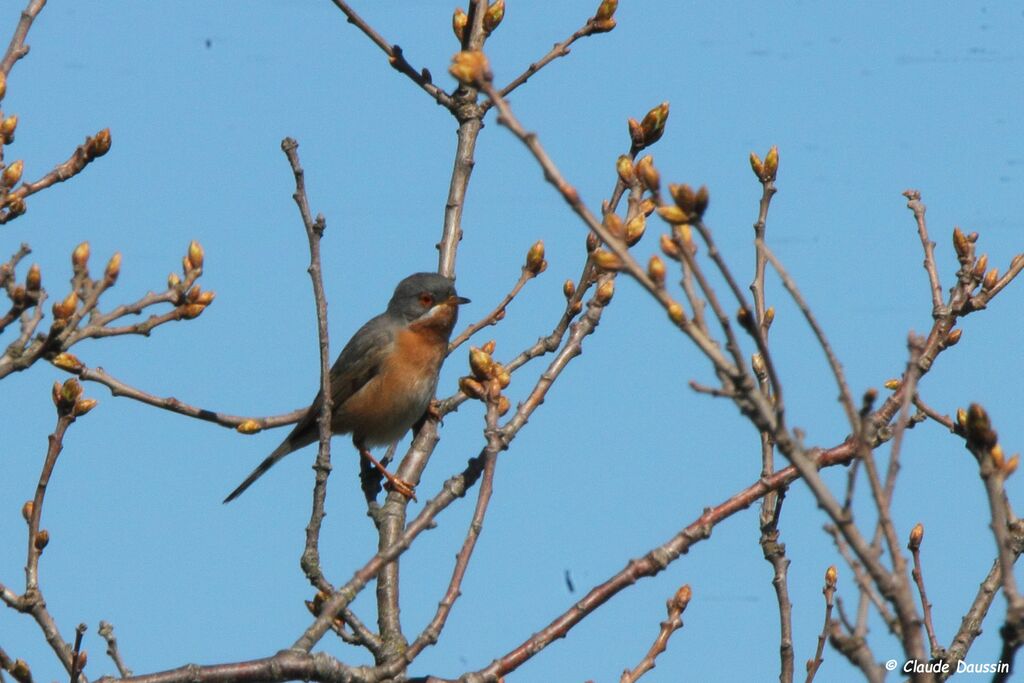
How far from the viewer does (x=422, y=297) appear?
9891 millimetres

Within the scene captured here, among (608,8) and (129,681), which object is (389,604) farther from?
(608,8)

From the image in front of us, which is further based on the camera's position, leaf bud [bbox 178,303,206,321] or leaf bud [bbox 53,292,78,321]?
leaf bud [bbox 178,303,206,321]

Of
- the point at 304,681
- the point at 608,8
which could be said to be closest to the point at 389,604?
the point at 304,681

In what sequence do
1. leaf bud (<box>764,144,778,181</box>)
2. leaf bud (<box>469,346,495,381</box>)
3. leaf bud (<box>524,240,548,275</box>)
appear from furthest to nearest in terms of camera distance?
leaf bud (<box>524,240,548,275</box>), leaf bud (<box>764,144,778,181</box>), leaf bud (<box>469,346,495,381</box>)

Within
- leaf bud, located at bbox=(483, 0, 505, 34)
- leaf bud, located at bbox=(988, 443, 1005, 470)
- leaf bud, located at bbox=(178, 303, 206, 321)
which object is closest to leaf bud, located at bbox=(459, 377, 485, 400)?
leaf bud, located at bbox=(178, 303, 206, 321)

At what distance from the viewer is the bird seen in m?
9.64

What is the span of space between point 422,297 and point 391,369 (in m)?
0.59

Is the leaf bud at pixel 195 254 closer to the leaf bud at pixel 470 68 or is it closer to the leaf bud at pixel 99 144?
the leaf bud at pixel 99 144

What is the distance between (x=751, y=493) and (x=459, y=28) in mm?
3611

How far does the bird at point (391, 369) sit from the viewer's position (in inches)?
380

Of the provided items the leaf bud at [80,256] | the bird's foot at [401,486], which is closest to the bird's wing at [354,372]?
the bird's foot at [401,486]

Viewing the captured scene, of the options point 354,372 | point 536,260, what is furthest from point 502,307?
A: point 354,372

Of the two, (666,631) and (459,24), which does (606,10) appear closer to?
(459,24)

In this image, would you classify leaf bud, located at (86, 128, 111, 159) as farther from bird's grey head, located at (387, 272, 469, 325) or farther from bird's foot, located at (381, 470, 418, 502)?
bird's grey head, located at (387, 272, 469, 325)
